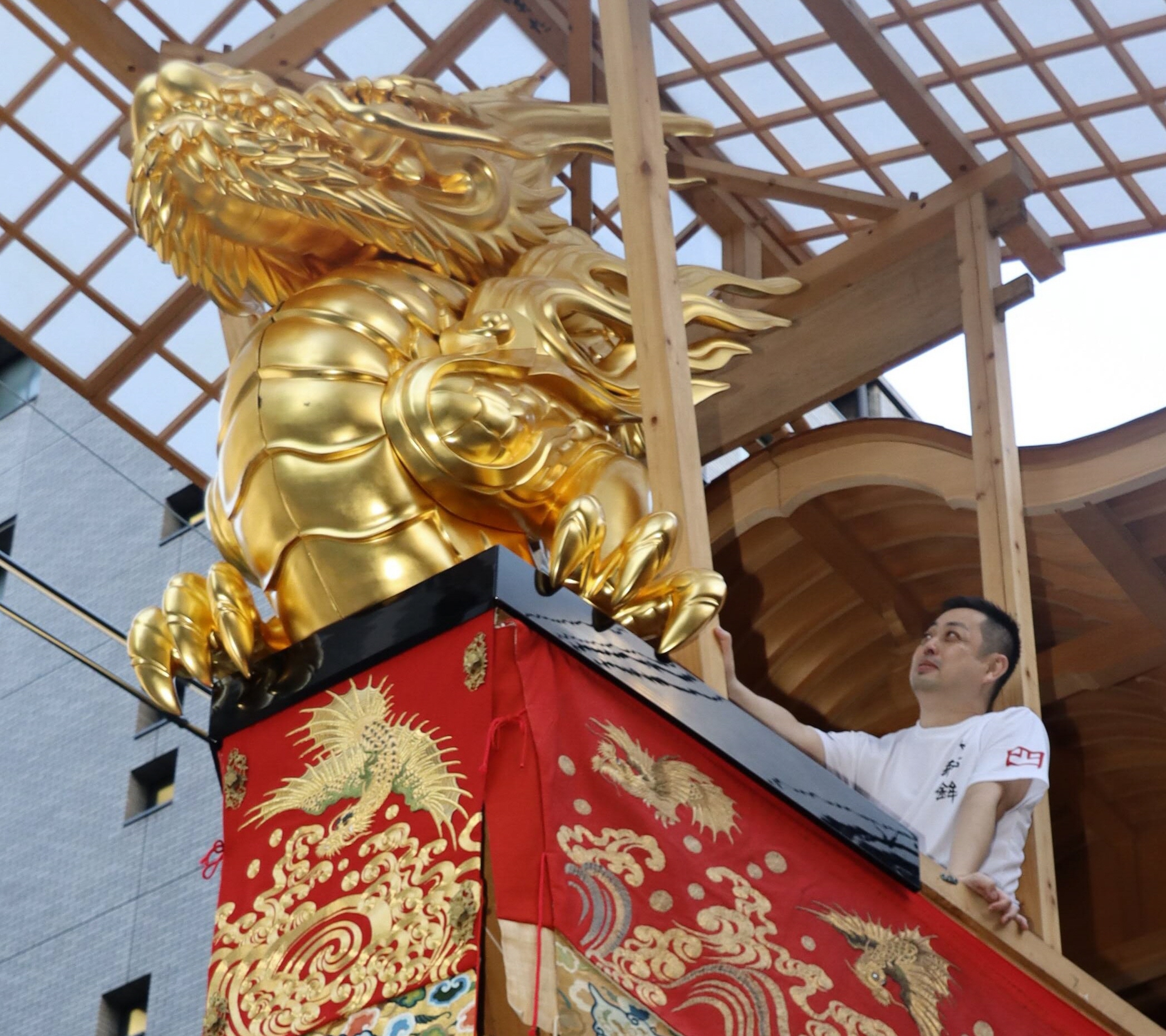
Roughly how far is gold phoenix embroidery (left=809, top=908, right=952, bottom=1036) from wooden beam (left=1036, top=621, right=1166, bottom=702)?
2760 mm

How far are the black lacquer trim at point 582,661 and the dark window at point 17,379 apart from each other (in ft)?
44.8

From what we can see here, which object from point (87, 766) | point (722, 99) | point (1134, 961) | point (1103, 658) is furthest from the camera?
point (87, 766)

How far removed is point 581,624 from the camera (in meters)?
3.14

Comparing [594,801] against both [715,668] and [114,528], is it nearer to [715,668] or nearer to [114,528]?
[715,668]

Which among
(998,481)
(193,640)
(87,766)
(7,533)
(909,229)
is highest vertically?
(7,533)

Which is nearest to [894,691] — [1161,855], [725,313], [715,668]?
[1161,855]

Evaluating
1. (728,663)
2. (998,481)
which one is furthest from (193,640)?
(998,481)

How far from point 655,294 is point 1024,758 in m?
1.30

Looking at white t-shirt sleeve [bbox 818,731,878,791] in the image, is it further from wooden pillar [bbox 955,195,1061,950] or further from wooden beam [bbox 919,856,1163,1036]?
wooden beam [bbox 919,856,1163,1036]

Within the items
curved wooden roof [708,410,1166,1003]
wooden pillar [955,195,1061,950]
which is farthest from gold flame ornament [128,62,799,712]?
curved wooden roof [708,410,1166,1003]

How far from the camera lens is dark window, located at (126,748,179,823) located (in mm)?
13812

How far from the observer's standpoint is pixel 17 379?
16672mm

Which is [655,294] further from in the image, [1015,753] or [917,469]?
[917,469]

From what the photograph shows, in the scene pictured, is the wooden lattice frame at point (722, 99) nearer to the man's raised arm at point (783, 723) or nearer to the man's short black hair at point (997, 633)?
the man's short black hair at point (997, 633)
